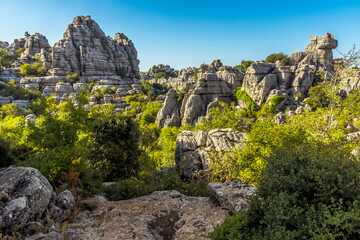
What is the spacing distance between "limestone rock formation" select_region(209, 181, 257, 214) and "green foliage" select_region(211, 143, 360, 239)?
3.67 ft

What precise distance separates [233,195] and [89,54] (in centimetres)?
7444

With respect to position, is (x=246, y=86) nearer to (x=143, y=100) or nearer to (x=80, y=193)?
(x=143, y=100)

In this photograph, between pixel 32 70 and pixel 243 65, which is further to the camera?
pixel 32 70

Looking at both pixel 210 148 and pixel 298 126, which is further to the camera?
pixel 210 148

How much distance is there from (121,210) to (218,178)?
5231 mm

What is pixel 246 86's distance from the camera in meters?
43.9

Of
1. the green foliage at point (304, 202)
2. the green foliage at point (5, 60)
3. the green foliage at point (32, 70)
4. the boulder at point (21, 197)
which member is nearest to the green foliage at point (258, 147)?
the green foliage at point (304, 202)

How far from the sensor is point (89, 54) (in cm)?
6725

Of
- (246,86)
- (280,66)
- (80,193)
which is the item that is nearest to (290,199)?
(80,193)

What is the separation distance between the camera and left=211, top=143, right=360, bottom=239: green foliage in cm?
273

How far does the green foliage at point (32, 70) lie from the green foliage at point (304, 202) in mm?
76833

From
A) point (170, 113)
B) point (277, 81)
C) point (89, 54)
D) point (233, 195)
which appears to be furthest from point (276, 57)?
point (233, 195)

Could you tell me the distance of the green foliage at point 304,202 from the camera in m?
2.73

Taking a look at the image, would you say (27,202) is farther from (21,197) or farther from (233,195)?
(233,195)
